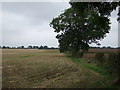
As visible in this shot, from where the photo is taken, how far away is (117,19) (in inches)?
457

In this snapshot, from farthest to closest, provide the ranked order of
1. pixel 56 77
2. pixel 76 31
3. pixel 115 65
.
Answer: pixel 76 31, pixel 115 65, pixel 56 77

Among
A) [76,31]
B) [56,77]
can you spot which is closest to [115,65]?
[56,77]

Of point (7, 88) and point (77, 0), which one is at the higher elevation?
point (77, 0)

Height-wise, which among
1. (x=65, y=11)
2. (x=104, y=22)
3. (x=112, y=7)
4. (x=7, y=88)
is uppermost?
(x=65, y=11)

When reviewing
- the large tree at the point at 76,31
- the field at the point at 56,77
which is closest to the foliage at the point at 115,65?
the field at the point at 56,77

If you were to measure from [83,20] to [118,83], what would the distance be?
3466 centimetres

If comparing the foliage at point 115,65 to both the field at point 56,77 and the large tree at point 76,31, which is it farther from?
the large tree at point 76,31

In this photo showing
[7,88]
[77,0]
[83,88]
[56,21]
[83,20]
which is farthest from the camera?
[56,21]

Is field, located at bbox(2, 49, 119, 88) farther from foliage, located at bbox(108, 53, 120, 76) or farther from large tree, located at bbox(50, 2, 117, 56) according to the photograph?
large tree, located at bbox(50, 2, 117, 56)

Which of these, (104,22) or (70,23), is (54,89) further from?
(70,23)

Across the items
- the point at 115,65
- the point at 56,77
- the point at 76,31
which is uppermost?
the point at 76,31

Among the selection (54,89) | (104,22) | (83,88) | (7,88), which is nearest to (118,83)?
(83,88)

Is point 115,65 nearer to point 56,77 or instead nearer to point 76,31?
point 56,77

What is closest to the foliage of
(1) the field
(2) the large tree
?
(1) the field
